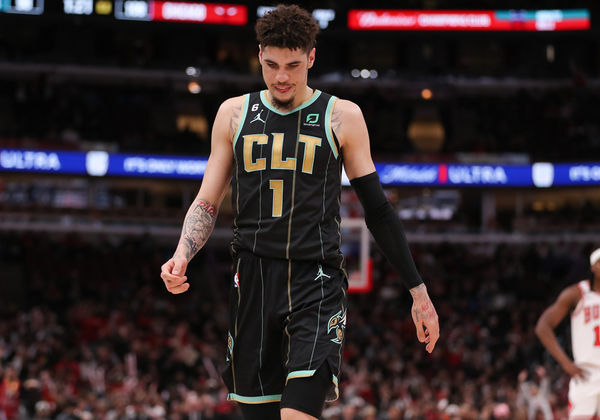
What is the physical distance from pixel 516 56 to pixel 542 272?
459 inches

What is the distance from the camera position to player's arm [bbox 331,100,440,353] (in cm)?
429

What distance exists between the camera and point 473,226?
Result: 3259 centimetres

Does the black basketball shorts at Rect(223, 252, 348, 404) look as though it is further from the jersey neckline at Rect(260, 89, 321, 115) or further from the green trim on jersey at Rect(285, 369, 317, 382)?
the jersey neckline at Rect(260, 89, 321, 115)

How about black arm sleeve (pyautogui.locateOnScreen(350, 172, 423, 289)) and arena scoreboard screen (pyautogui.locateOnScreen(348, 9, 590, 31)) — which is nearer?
black arm sleeve (pyautogui.locateOnScreen(350, 172, 423, 289))

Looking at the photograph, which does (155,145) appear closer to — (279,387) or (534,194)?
(534,194)

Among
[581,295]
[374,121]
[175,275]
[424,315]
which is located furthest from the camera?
[374,121]

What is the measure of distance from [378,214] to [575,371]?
4077 mm

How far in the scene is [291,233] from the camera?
166 inches

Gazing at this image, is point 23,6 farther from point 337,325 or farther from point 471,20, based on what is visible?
point 337,325

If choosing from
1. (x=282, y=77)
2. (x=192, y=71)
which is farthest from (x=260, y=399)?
(x=192, y=71)

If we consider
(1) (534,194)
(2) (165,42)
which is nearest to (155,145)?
(2) (165,42)

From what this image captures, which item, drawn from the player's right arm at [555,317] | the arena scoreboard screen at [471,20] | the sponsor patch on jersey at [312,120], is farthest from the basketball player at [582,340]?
the arena scoreboard screen at [471,20]

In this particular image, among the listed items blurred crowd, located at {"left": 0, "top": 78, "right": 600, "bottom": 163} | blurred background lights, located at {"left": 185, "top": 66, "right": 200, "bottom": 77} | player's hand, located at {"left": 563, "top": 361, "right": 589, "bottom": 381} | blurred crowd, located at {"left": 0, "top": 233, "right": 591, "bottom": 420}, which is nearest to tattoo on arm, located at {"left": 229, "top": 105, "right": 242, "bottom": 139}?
player's hand, located at {"left": 563, "top": 361, "right": 589, "bottom": 381}

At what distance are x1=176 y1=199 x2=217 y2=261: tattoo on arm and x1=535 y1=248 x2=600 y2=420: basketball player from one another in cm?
437
